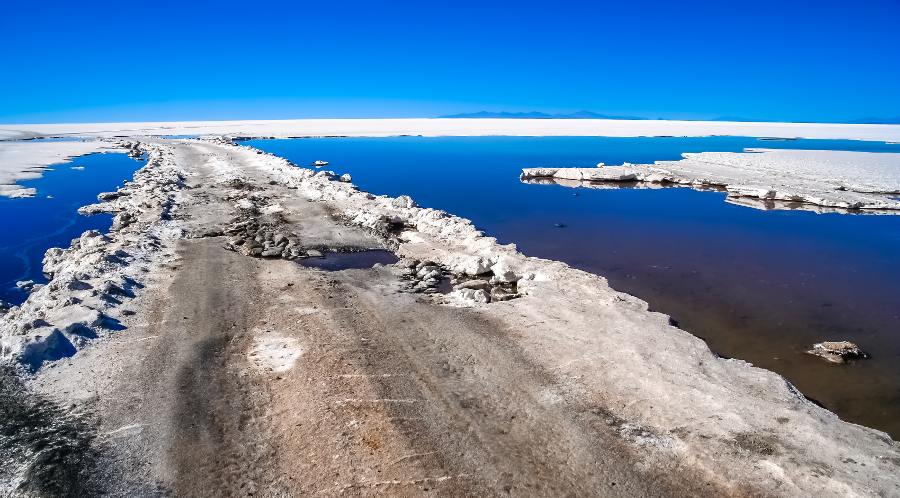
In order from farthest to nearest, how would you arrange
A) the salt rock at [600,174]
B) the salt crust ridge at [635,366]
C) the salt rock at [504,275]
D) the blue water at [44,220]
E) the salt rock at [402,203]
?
the salt rock at [600,174], the salt rock at [402,203], the blue water at [44,220], the salt rock at [504,275], the salt crust ridge at [635,366]

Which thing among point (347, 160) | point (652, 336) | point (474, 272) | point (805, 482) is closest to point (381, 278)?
point (474, 272)

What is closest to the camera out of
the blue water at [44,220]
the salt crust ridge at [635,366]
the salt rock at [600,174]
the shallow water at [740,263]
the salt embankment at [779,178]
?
the salt crust ridge at [635,366]

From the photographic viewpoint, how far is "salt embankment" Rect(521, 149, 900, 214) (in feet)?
58.1

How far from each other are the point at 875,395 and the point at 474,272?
5566mm

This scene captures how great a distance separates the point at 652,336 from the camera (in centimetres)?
623

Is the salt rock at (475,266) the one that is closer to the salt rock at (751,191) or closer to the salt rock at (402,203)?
the salt rock at (402,203)

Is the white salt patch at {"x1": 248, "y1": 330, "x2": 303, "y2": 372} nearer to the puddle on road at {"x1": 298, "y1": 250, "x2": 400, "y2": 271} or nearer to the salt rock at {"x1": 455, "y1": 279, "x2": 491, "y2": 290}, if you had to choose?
the salt rock at {"x1": 455, "y1": 279, "x2": 491, "y2": 290}

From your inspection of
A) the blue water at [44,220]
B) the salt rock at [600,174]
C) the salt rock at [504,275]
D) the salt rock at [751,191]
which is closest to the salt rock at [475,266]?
the salt rock at [504,275]

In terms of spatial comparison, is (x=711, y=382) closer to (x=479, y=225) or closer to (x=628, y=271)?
(x=628, y=271)

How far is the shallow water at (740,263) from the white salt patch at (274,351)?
5.41m

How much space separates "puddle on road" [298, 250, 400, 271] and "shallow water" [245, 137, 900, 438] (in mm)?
3213

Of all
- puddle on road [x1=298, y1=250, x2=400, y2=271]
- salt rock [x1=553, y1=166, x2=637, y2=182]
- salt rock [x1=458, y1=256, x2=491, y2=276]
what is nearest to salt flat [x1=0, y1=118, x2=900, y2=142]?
salt rock [x1=553, y1=166, x2=637, y2=182]

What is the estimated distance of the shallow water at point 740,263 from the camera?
21.3ft

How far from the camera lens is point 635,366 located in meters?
5.49
